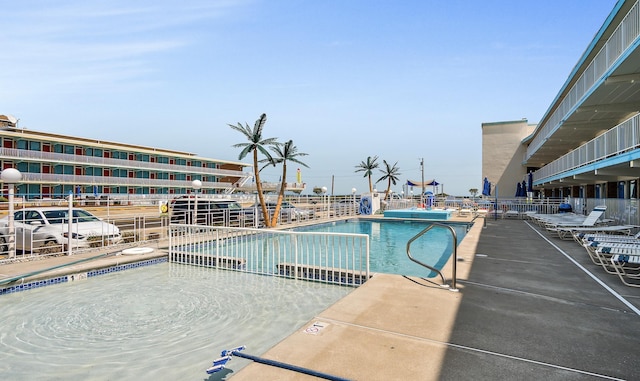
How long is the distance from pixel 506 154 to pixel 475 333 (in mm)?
37270

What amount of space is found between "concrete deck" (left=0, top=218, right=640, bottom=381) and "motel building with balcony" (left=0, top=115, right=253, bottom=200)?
27479mm

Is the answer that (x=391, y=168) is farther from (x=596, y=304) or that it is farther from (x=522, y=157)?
(x=596, y=304)

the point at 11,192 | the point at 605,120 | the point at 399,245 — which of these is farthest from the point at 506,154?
the point at 11,192

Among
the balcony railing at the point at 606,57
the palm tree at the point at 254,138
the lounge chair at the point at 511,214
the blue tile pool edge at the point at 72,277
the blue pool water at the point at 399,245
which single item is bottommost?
the blue pool water at the point at 399,245

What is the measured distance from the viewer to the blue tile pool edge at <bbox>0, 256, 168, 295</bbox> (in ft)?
20.9

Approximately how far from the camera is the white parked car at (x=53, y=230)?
368 inches

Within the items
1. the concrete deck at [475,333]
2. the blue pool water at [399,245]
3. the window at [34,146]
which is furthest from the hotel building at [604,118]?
the window at [34,146]

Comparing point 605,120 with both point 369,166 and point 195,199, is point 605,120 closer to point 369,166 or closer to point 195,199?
point 195,199

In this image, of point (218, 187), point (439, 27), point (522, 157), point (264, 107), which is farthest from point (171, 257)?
point (218, 187)

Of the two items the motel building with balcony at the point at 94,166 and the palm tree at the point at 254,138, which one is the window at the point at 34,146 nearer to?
the motel building with balcony at the point at 94,166

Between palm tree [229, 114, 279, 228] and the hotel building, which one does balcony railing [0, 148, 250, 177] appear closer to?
palm tree [229, 114, 279, 228]

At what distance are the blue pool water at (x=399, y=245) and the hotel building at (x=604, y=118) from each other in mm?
5515

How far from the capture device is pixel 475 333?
12.2 ft

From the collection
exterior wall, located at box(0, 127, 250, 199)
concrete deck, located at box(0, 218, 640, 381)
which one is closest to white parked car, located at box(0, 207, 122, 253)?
concrete deck, located at box(0, 218, 640, 381)
